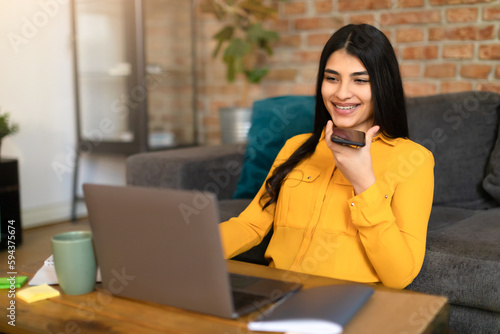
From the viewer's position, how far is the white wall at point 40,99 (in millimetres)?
3168

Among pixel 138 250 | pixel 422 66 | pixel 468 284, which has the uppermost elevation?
pixel 422 66

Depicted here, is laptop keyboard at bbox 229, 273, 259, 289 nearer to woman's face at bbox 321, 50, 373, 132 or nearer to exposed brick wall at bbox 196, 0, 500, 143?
woman's face at bbox 321, 50, 373, 132

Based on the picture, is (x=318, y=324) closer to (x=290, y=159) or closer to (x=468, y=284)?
(x=290, y=159)

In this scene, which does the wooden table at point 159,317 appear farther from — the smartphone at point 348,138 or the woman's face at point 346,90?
the woman's face at point 346,90

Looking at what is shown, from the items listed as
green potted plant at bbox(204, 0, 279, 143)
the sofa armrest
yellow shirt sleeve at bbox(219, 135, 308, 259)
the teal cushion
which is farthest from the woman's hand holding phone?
green potted plant at bbox(204, 0, 279, 143)

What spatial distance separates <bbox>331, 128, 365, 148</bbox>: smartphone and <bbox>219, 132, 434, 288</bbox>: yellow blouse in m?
0.10

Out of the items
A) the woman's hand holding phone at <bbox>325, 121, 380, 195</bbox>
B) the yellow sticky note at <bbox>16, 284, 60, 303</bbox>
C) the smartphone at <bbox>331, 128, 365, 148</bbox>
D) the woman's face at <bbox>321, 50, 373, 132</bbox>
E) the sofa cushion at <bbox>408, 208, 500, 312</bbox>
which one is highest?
the woman's face at <bbox>321, 50, 373, 132</bbox>

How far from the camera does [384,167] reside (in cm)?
130

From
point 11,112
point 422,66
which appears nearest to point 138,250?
point 422,66

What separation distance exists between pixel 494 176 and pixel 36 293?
1.61m

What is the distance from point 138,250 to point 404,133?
0.79 metres

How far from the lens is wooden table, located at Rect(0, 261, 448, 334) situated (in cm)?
82

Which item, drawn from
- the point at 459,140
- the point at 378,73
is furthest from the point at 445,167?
the point at 378,73

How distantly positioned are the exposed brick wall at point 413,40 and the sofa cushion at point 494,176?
644 millimetres
